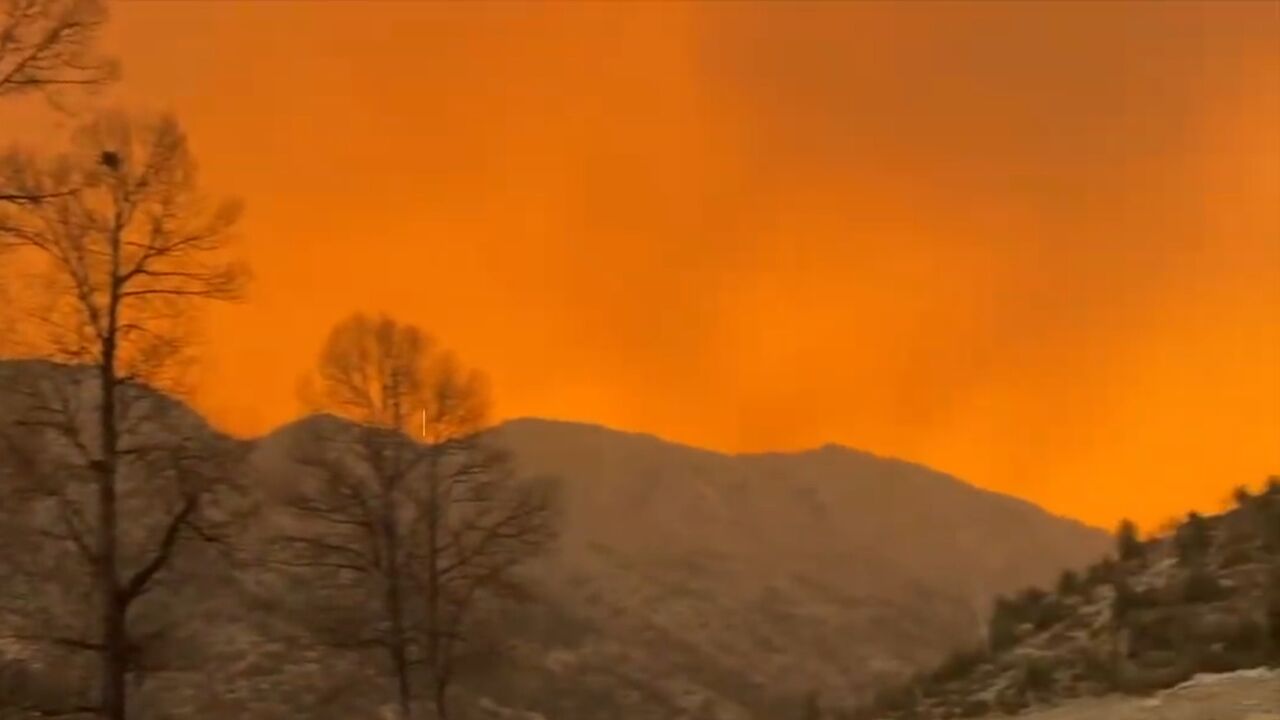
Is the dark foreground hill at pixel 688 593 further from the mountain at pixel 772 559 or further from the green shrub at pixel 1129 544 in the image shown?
the green shrub at pixel 1129 544

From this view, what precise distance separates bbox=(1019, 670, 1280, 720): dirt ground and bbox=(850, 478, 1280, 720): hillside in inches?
12.0

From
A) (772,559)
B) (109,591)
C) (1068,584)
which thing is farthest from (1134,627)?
(772,559)

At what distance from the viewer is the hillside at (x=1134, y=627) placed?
18.9 meters

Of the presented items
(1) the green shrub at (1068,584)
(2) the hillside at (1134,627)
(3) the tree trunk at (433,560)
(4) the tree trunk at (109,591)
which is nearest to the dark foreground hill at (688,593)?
(4) the tree trunk at (109,591)

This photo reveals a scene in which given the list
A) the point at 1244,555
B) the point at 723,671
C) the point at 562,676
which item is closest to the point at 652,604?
the point at 723,671

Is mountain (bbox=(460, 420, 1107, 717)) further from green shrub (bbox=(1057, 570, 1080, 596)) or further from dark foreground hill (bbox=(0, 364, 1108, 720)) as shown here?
green shrub (bbox=(1057, 570, 1080, 596))

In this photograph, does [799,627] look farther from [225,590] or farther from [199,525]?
[199,525]

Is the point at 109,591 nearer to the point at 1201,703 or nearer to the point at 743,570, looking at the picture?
the point at 1201,703

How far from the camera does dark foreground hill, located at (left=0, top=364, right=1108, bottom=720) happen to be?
43781 mm

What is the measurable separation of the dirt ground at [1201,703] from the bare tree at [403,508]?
15661 mm

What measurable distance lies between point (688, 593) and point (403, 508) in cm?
4736

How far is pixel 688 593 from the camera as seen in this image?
258 ft

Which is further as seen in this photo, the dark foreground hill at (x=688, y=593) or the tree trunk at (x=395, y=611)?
the dark foreground hill at (x=688, y=593)

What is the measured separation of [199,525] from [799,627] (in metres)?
59.4
